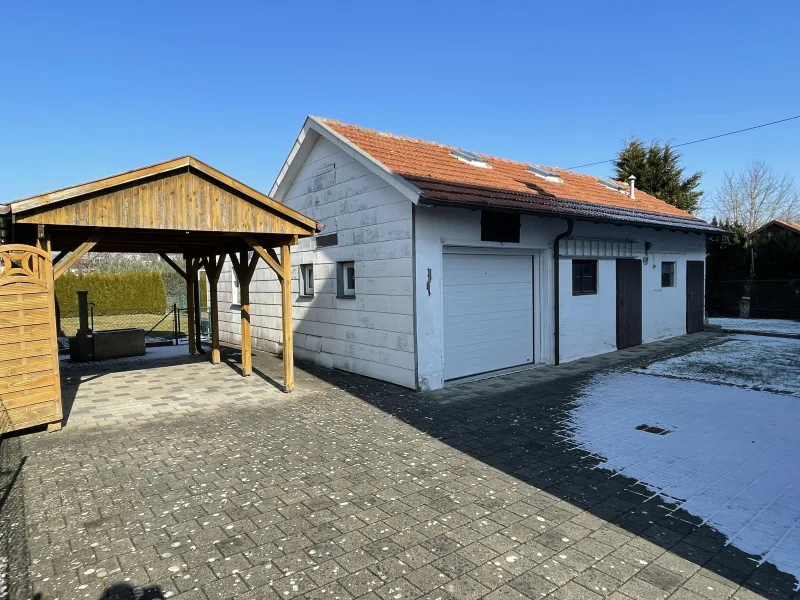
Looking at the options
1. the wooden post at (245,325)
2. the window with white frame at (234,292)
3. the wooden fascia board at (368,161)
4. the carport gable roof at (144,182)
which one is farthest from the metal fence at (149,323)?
the carport gable roof at (144,182)

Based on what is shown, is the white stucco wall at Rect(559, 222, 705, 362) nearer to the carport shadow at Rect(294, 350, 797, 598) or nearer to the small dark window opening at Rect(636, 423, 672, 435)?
the carport shadow at Rect(294, 350, 797, 598)

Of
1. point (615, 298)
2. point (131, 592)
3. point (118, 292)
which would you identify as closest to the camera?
point (131, 592)

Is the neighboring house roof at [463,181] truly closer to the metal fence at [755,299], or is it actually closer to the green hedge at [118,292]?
the metal fence at [755,299]

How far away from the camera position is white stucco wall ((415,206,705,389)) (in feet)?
25.4

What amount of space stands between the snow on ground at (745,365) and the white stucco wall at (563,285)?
1.54 meters

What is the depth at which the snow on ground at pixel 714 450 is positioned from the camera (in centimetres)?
362

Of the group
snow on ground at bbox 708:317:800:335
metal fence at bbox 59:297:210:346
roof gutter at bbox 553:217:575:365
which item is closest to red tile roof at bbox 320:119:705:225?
roof gutter at bbox 553:217:575:365

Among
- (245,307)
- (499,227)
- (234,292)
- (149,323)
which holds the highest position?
(499,227)

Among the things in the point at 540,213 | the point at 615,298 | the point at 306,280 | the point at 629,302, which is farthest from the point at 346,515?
the point at 629,302

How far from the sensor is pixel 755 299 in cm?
1842

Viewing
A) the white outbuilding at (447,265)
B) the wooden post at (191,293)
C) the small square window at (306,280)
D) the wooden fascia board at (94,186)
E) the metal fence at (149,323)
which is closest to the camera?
the wooden fascia board at (94,186)

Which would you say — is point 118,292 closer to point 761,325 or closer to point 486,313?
point 486,313

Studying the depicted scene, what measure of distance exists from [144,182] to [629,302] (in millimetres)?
10708

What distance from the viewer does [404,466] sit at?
186 inches
